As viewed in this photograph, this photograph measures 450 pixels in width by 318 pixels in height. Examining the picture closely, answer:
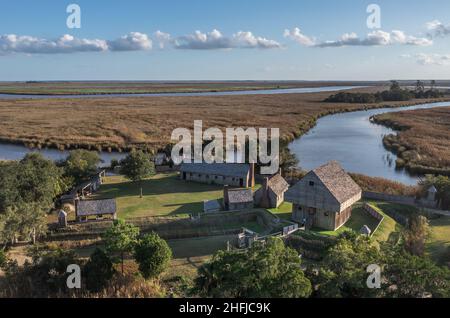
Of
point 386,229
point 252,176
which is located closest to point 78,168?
point 252,176

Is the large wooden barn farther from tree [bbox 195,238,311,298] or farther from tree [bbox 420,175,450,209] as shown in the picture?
tree [bbox 195,238,311,298]

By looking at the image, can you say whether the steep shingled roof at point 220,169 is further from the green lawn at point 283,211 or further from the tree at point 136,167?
the green lawn at point 283,211

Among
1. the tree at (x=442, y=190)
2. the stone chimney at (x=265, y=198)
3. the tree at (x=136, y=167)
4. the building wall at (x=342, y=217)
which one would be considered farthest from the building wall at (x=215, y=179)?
the tree at (x=442, y=190)

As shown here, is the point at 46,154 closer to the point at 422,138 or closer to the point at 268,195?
the point at 268,195

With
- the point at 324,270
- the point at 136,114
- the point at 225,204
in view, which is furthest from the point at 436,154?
the point at 136,114
